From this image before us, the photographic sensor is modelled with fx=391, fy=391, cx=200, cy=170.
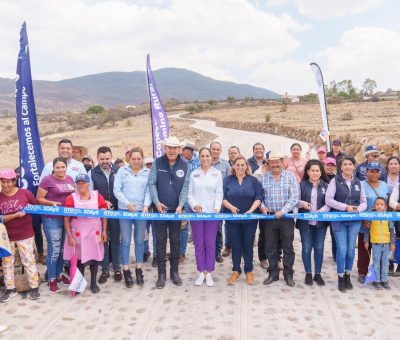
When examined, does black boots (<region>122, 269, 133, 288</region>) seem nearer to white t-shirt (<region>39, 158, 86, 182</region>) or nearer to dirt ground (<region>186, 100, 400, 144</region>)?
white t-shirt (<region>39, 158, 86, 182</region>)

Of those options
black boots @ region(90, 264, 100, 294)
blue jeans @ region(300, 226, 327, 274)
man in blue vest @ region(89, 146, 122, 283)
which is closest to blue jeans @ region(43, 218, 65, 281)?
black boots @ region(90, 264, 100, 294)

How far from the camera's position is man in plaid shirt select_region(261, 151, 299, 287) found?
544 centimetres

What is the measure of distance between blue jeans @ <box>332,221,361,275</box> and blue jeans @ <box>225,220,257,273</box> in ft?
3.75

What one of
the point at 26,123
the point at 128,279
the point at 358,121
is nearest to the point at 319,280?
the point at 128,279

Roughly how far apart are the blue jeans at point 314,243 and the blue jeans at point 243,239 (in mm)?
714

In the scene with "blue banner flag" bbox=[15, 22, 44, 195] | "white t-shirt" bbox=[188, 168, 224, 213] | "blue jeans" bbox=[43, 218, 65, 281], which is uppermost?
"blue banner flag" bbox=[15, 22, 44, 195]

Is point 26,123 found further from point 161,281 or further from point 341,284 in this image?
point 341,284

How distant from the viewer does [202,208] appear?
5.55 meters

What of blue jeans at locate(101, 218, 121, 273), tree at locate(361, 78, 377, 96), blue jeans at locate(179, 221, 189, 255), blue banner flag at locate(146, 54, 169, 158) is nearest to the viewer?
blue jeans at locate(101, 218, 121, 273)

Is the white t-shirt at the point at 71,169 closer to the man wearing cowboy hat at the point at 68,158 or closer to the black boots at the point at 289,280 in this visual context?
the man wearing cowboy hat at the point at 68,158

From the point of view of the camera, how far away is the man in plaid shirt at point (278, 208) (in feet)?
17.8

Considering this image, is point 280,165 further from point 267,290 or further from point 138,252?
point 138,252

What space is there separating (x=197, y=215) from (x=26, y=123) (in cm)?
292

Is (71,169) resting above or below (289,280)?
above
